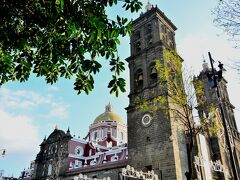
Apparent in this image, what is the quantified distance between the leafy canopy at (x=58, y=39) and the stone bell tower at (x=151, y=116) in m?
15.3

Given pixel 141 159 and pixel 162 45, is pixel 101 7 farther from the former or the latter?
pixel 162 45

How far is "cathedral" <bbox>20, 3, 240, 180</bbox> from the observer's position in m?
19.3

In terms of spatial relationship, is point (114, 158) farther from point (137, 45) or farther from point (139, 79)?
point (137, 45)

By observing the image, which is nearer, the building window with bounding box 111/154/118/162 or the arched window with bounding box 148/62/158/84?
the arched window with bounding box 148/62/158/84

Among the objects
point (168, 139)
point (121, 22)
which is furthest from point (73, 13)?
point (168, 139)

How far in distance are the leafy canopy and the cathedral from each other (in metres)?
9.25

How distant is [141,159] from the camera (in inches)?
815

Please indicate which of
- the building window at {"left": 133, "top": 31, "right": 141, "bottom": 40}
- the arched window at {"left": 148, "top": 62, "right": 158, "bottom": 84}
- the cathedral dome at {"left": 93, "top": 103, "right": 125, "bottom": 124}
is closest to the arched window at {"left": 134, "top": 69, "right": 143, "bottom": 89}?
the arched window at {"left": 148, "top": 62, "right": 158, "bottom": 84}

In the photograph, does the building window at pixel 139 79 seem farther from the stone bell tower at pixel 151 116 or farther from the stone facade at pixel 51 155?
the stone facade at pixel 51 155

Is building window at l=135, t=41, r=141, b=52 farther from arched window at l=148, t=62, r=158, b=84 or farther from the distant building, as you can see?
the distant building

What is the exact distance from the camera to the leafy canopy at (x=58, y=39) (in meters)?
4.64

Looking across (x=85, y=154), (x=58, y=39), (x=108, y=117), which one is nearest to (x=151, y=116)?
(x=58, y=39)

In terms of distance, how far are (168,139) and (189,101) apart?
5430 mm

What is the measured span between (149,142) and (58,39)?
17180mm
